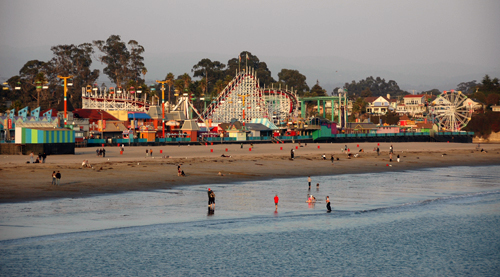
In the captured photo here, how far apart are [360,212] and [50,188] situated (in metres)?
22.0

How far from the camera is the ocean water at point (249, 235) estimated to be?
22328mm

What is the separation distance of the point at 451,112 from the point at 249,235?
4712 inches

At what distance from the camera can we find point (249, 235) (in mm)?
26922

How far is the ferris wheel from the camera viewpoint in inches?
5197

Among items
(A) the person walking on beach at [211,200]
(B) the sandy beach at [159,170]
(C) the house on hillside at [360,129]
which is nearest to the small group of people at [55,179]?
(B) the sandy beach at [159,170]

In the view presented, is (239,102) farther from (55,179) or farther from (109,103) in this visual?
(55,179)

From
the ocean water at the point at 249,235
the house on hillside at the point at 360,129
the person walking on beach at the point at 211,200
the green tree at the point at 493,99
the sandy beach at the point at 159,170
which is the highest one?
the green tree at the point at 493,99

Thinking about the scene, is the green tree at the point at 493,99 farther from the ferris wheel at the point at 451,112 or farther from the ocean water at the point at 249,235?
the ocean water at the point at 249,235

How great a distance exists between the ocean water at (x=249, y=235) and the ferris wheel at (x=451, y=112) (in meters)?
102

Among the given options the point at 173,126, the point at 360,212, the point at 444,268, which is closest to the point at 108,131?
the point at 173,126

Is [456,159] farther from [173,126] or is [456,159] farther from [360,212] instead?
[173,126]

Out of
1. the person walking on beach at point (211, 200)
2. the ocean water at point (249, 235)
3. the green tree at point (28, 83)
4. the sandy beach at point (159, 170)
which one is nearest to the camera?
the ocean water at point (249, 235)

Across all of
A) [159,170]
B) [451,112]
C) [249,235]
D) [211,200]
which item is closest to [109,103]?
[159,170]

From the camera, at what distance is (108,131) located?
9756 cm
